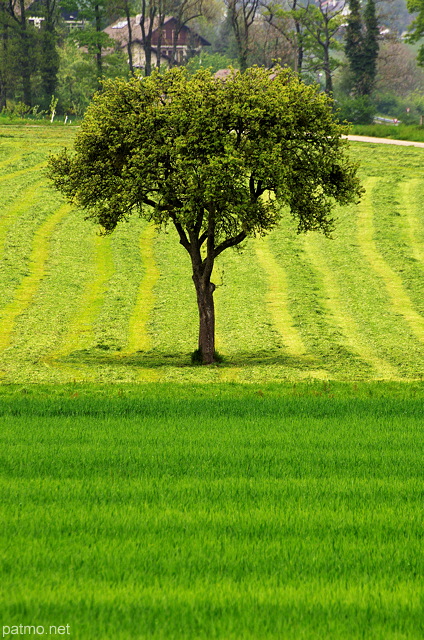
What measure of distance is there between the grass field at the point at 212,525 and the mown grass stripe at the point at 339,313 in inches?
384

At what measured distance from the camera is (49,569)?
321 inches

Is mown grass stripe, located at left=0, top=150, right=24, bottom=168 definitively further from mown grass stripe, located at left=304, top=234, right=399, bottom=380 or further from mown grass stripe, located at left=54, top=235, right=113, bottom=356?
mown grass stripe, located at left=304, top=234, right=399, bottom=380

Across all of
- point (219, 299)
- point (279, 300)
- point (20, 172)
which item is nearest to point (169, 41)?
point (20, 172)

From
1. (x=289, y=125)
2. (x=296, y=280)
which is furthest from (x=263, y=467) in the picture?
(x=296, y=280)

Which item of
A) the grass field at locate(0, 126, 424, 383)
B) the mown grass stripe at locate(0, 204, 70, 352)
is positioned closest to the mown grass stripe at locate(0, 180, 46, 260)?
the grass field at locate(0, 126, 424, 383)

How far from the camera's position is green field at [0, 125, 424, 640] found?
7469 mm

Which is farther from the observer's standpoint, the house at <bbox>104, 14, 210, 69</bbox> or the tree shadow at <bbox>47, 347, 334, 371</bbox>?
the house at <bbox>104, 14, 210, 69</bbox>

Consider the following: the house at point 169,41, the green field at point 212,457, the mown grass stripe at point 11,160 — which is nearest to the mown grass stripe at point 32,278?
the green field at point 212,457

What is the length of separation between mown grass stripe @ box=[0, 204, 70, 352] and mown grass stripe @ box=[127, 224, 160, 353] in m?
4.71

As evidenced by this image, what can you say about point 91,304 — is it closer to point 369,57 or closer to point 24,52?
point 24,52

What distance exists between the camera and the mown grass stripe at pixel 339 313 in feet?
90.4

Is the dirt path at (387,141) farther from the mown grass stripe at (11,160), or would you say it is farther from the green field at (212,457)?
the green field at (212,457)

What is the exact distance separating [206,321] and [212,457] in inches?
569

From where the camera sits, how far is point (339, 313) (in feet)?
118
